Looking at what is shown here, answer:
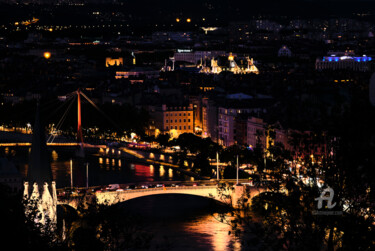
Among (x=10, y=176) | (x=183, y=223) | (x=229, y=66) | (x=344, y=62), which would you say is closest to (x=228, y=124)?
(x=10, y=176)

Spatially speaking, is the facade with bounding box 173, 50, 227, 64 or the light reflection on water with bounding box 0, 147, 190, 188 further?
the facade with bounding box 173, 50, 227, 64

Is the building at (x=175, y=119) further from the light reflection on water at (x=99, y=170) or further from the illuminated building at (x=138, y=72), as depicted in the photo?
the illuminated building at (x=138, y=72)

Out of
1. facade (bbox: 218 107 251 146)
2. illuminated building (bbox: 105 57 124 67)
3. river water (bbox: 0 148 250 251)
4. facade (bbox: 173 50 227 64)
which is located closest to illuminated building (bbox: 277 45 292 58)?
facade (bbox: 173 50 227 64)

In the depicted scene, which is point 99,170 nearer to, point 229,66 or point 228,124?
point 228,124

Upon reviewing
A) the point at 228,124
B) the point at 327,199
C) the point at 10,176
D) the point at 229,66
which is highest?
the point at 229,66

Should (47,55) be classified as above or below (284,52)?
below

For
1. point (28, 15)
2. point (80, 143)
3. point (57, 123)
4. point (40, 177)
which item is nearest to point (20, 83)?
point (57, 123)

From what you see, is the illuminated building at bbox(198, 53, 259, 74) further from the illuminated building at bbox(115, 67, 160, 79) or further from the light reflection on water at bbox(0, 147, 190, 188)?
the light reflection on water at bbox(0, 147, 190, 188)

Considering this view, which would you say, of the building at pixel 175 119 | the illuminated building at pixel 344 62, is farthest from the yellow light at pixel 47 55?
the building at pixel 175 119

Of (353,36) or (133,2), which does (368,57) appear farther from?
(133,2)

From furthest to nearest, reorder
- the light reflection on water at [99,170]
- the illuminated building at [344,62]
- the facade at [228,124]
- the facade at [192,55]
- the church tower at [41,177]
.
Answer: the facade at [192,55] → the illuminated building at [344,62] → the facade at [228,124] → the light reflection on water at [99,170] → the church tower at [41,177]
